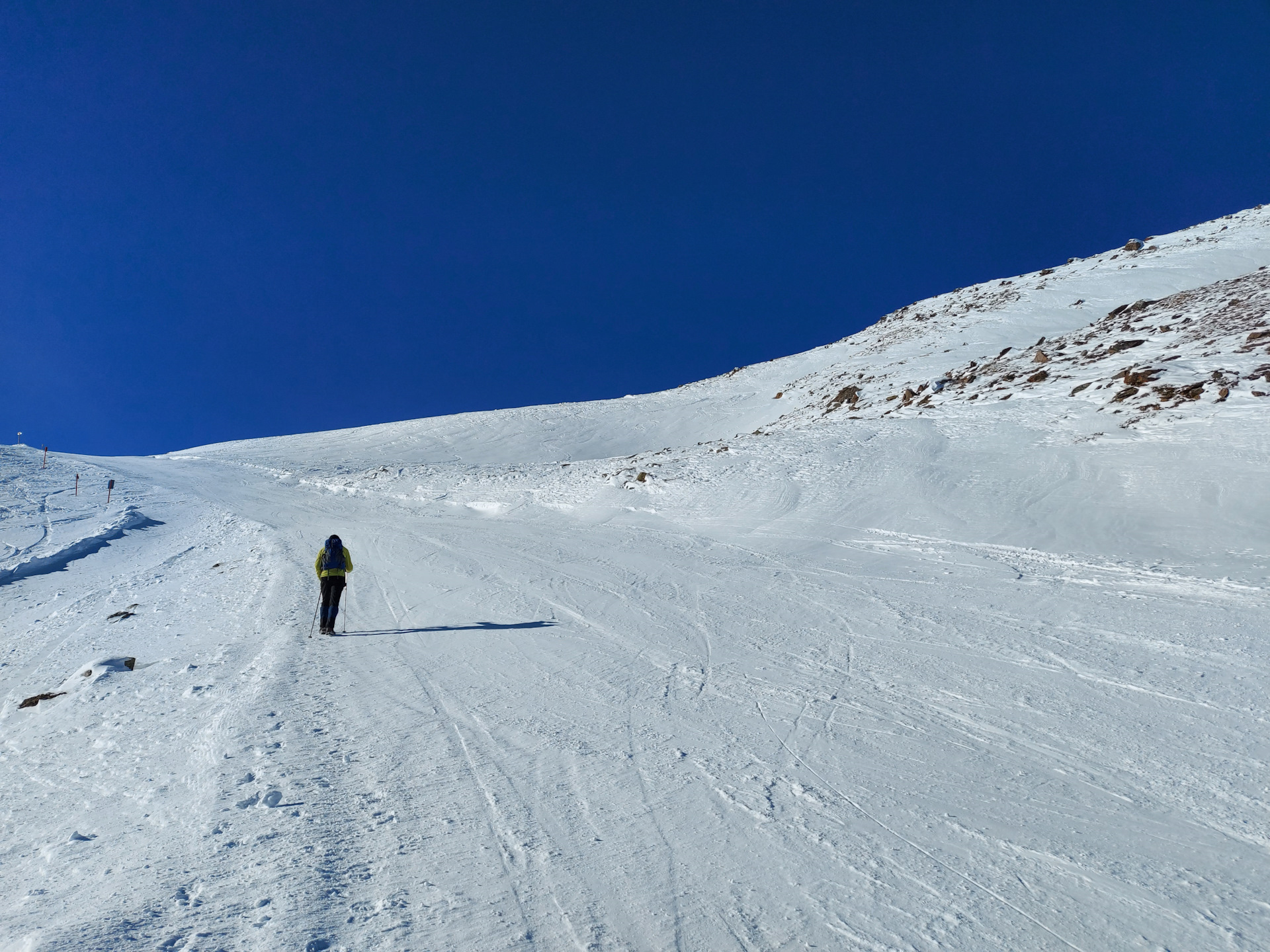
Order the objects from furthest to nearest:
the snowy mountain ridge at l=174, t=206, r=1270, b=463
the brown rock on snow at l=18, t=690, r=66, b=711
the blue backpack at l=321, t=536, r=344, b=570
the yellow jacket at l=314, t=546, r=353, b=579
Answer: the snowy mountain ridge at l=174, t=206, r=1270, b=463 → the blue backpack at l=321, t=536, r=344, b=570 → the yellow jacket at l=314, t=546, r=353, b=579 → the brown rock on snow at l=18, t=690, r=66, b=711

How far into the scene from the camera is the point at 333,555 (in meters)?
10.6

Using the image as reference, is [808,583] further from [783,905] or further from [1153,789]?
[783,905]

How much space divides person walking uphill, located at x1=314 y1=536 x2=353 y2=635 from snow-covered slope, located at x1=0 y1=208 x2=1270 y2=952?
2.42 feet

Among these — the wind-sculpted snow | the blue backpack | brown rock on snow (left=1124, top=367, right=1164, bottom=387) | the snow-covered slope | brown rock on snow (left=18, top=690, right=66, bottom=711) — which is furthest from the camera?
brown rock on snow (left=1124, top=367, right=1164, bottom=387)

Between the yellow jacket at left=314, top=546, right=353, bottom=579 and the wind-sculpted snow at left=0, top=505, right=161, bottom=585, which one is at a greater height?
the wind-sculpted snow at left=0, top=505, right=161, bottom=585

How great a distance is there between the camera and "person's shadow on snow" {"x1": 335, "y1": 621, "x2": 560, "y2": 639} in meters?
10.1

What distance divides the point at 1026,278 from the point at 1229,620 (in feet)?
167

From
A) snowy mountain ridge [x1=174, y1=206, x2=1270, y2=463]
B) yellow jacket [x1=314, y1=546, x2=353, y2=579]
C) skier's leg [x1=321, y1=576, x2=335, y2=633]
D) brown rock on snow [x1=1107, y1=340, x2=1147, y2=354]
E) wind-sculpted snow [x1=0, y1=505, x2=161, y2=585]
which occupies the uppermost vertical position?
snowy mountain ridge [x1=174, y1=206, x2=1270, y2=463]

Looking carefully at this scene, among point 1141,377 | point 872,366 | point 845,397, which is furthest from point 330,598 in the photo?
point 872,366

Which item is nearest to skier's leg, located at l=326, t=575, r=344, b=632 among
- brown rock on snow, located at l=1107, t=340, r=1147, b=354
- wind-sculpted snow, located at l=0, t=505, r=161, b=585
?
wind-sculpted snow, located at l=0, t=505, r=161, b=585

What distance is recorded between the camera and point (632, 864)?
416 cm

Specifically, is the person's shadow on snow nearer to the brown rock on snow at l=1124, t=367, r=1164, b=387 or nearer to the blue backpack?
the blue backpack

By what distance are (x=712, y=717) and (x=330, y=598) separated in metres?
6.44

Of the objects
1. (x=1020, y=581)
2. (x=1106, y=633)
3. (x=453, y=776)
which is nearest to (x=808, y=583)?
(x=1020, y=581)
